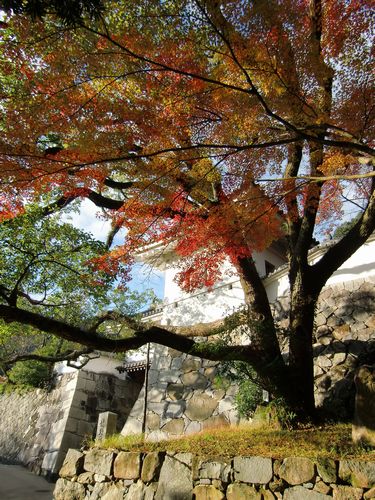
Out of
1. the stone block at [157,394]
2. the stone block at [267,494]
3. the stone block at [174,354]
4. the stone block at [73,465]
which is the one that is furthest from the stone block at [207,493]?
the stone block at [174,354]

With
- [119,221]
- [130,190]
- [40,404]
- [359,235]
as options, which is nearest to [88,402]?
[40,404]

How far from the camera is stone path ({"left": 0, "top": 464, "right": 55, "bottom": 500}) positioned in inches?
389

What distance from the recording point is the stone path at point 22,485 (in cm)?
989

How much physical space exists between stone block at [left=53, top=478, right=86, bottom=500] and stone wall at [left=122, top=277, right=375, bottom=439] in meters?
3.29

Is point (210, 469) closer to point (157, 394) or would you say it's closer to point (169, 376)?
point (157, 394)

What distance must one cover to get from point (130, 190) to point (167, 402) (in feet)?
22.8

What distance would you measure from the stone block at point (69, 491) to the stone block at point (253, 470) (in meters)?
3.92

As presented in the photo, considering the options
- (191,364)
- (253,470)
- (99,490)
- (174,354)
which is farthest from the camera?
(174,354)

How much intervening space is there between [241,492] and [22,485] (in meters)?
8.68

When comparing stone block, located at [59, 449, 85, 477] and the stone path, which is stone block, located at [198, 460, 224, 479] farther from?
the stone path

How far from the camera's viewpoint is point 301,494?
17.0 feet

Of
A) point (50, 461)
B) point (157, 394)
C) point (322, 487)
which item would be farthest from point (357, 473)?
point (50, 461)

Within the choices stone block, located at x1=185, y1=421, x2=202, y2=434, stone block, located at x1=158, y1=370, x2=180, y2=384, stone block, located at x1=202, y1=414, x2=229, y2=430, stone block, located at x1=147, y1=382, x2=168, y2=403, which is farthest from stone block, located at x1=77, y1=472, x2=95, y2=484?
stone block, located at x1=158, y1=370, x2=180, y2=384

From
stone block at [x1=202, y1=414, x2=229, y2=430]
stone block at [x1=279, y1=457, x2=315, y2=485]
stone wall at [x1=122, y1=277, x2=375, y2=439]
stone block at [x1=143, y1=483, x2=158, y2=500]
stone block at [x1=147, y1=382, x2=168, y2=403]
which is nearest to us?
stone block at [x1=279, y1=457, x2=315, y2=485]
